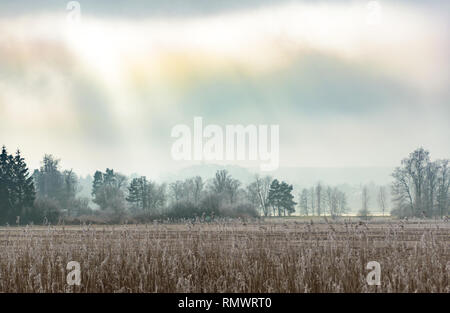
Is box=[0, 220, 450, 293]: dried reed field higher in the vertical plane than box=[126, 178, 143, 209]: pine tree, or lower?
lower

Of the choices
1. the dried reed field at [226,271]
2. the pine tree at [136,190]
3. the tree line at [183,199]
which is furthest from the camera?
the pine tree at [136,190]

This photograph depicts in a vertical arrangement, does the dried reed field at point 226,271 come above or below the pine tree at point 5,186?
below

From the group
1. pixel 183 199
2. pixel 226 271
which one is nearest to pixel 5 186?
pixel 183 199

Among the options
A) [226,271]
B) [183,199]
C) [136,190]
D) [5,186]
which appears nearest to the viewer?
[226,271]

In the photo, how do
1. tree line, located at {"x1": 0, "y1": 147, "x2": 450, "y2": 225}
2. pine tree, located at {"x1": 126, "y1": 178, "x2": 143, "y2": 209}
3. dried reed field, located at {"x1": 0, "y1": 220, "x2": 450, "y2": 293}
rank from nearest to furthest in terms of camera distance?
1. dried reed field, located at {"x1": 0, "y1": 220, "x2": 450, "y2": 293}
2. tree line, located at {"x1": 0, "y1": 147, "x2": 450, "y2": 225}
3. pine tree, located at {"x1": 126, "y1": 178, "x2": 143, "y2": 209}

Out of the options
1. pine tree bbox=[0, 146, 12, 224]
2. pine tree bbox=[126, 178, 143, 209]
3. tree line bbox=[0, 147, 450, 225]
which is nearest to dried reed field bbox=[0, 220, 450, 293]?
tree line bbox=[0, 147, 450, 225]

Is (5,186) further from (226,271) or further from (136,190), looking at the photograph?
(226,271)

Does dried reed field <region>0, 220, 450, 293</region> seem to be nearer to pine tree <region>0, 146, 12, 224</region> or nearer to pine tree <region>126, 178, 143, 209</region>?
pine tree <region>0, 146, 12, 224</region>

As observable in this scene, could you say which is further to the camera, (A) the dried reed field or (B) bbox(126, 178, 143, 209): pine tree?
(B) bbox(126, 178, 143, 209): pine tree

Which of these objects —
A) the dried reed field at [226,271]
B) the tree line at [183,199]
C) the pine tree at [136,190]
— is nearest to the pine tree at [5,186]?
the tree line at [183,199]

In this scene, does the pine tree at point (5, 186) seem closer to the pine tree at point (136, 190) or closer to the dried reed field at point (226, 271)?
the pine tree at point (136, 190)
